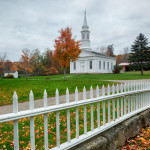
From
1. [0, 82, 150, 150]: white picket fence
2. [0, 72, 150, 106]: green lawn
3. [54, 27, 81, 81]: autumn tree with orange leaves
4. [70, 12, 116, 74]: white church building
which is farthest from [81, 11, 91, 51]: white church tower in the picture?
[0, 82, 150, 150]: white picket fence

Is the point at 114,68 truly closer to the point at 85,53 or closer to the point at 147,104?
the point at 85,53

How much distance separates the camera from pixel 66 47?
1794 cm

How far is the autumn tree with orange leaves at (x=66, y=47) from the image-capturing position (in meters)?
17.8

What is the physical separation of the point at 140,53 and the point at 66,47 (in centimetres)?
2168

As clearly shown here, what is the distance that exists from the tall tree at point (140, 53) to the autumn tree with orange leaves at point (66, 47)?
20.4 metres

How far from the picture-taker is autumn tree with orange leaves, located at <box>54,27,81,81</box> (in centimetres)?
1775

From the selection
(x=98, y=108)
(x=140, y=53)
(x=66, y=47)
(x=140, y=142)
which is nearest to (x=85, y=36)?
(x=140, y=53)

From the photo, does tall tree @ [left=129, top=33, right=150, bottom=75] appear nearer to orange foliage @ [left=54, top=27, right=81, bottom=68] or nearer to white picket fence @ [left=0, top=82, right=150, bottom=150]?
orange foliage @ [left=54, top=27, right=81, bottom=68]

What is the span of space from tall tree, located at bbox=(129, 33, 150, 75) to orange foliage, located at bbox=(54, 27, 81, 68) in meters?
20.4

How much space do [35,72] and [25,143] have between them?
1877 inches

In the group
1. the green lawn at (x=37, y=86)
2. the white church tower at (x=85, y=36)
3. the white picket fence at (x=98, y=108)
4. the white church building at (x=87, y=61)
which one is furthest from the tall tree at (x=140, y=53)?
the white picket fence at (x=98, y=108)

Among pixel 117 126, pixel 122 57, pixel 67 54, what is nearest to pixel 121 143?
pixel 117 126

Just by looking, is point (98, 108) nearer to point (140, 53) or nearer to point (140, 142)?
point (140, 142)

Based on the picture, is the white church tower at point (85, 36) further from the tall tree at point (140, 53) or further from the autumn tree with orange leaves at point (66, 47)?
the autumn tree with orange leaves at point (66, 47)
